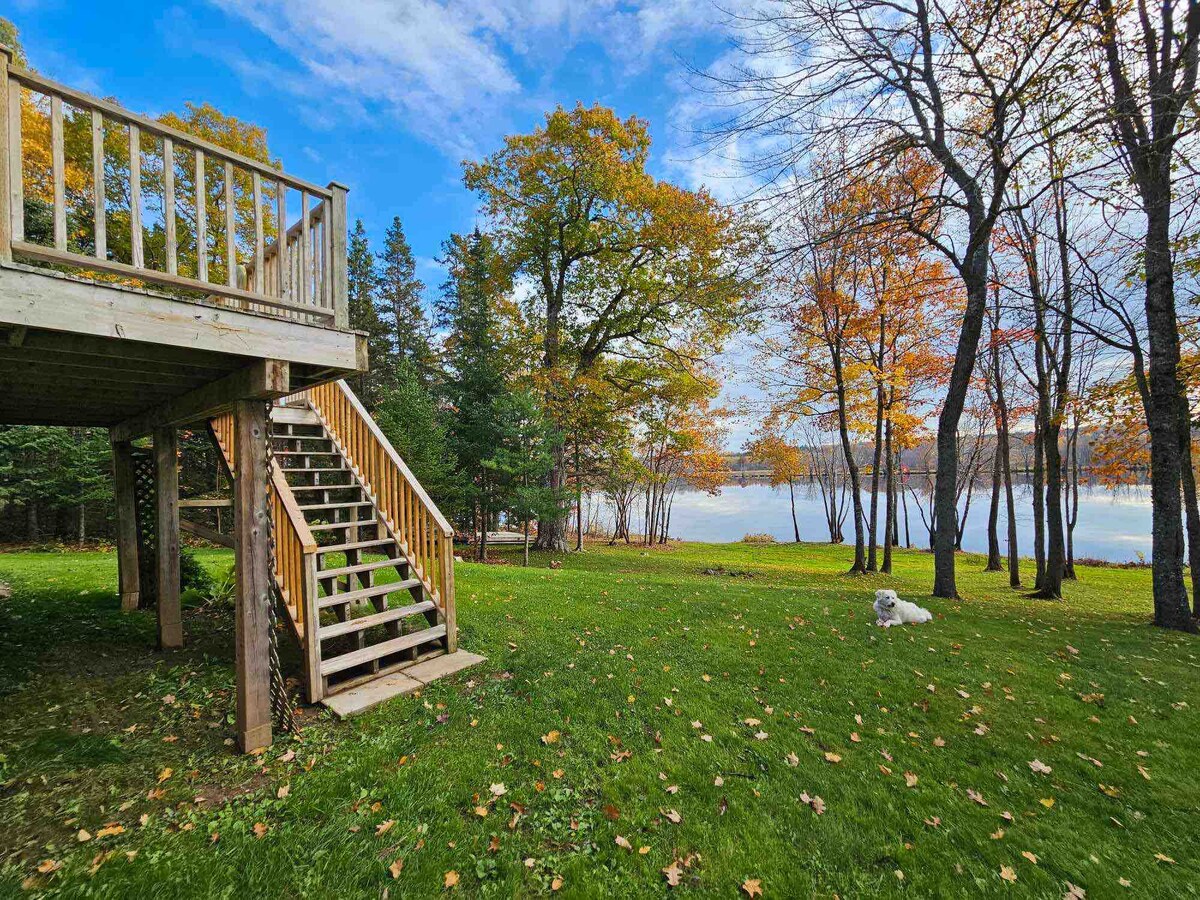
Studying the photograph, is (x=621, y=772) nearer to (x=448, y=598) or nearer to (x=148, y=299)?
(x=448, y=598)

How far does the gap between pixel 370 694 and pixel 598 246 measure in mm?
12770

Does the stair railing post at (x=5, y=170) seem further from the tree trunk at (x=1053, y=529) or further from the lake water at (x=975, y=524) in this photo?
the lake water at (x=975, y=524)

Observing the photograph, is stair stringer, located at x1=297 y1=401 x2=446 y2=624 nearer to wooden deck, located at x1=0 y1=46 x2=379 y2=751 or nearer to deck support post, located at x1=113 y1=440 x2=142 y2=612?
wooden deck, located at x1=0 y1=46 x2=379 y2=751

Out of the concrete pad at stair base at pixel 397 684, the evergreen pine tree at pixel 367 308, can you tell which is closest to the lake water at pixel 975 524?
the evergreen pine tree at pixel 367 308

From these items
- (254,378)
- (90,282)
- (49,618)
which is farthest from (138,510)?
(90,282)

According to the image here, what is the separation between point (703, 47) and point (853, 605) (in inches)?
295

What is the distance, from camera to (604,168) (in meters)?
12.0

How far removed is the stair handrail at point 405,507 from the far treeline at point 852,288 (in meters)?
4.39

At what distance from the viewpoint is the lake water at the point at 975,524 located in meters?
21.5

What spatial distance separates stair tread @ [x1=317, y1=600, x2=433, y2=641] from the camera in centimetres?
372

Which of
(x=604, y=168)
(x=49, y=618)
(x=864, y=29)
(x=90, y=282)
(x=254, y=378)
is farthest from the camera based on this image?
(x=604, y=168)

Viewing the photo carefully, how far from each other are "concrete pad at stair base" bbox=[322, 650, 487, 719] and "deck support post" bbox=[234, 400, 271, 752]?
54cm

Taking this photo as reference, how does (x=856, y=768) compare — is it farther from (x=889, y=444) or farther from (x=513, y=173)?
(x=513, y=173)

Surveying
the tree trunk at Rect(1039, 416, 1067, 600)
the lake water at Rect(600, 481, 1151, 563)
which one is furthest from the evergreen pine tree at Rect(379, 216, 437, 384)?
the tree trunk at Rect(1039, 416, 1067, 600)
